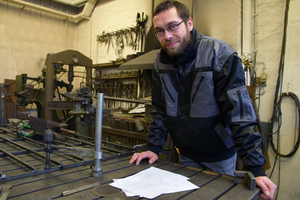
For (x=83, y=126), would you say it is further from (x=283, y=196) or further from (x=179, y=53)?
(x=283, y=196)

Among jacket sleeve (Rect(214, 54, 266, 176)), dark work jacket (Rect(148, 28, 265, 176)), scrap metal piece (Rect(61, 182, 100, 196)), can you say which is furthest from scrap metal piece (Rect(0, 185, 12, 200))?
jacket sleeve (Rect(214, 54, 266, 176))

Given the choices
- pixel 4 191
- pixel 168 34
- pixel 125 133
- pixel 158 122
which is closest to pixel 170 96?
pixel 158 122

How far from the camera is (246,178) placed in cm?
89

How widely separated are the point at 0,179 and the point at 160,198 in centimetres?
65

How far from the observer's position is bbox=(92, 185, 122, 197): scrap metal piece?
772 mm

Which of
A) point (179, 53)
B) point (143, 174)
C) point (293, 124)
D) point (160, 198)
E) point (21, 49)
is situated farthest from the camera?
point (21, 49)

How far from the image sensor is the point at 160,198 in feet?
2.47

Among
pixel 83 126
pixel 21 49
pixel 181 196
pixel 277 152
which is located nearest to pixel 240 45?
pixel 277 152

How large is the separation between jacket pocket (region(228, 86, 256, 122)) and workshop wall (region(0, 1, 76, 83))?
5177 mm

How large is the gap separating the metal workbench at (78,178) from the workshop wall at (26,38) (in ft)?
14.4

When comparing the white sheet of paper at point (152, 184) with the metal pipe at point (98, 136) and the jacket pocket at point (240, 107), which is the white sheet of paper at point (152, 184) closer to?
the metal pipe at point (98, 136)

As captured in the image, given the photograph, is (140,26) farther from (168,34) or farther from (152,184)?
(152,184)

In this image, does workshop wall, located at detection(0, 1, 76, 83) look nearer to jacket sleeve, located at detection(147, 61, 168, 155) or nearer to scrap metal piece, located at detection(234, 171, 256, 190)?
jacket sleeve, located at detection(147, 61, 168, 155)

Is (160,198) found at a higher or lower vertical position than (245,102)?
lower
